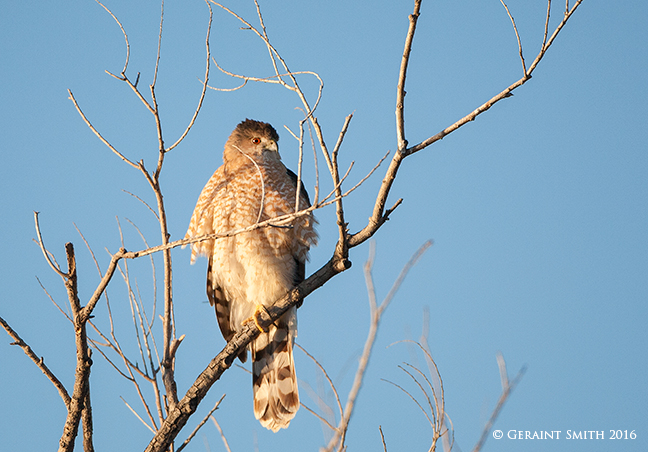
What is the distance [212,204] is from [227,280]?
59cm

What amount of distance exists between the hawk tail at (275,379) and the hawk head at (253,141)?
1.46 meters

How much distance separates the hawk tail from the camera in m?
4.78

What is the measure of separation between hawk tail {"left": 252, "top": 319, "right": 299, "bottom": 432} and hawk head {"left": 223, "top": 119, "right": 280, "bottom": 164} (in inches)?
57.7

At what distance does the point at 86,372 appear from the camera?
2756mm

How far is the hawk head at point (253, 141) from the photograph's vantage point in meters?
5.32

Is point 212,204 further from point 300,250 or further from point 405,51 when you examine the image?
point 405,51

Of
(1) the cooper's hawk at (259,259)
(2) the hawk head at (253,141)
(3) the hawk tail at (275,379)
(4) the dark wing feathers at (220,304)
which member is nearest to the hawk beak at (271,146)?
(2) the hawk head at (253,141)

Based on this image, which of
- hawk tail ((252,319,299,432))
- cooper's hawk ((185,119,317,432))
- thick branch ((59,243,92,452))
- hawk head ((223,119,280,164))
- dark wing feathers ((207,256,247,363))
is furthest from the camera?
hawk head ((223,119,280,164))

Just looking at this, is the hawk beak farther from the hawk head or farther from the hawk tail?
the hawk tail

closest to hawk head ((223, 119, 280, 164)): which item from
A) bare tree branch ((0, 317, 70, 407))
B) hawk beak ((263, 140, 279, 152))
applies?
hawk beak ((263, 140, 279, 152))

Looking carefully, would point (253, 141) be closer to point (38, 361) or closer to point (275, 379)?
point (275, 379)

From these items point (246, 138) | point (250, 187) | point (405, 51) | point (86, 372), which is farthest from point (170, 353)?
point (246, 138)

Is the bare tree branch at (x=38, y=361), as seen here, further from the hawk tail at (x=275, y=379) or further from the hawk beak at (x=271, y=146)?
the hawk beak at (x=271, y=146)

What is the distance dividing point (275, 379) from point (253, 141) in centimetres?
206
